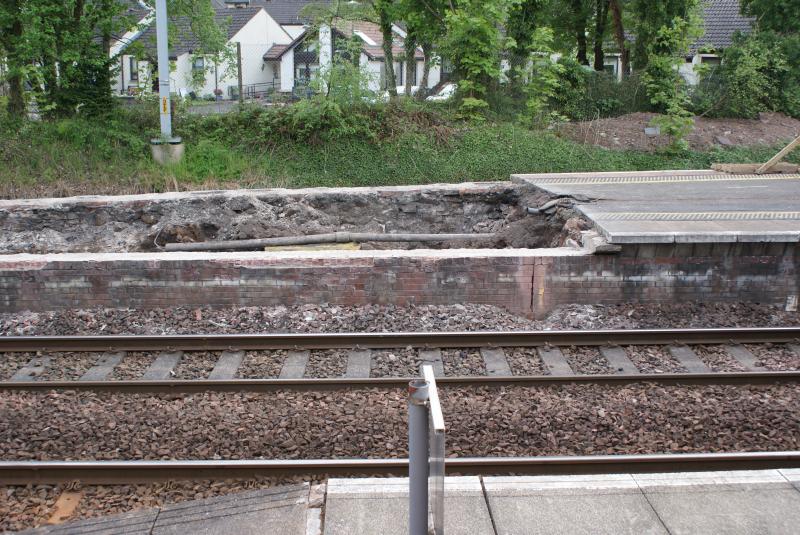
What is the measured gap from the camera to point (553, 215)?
39.4ft

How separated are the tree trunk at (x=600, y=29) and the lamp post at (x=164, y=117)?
13878 millimetres

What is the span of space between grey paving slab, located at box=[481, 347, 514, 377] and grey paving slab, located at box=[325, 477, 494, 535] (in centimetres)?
263

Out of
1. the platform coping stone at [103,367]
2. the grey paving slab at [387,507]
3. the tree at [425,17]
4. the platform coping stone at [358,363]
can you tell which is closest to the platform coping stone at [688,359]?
the platform coping stone at [358,363]

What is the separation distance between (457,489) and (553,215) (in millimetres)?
7837

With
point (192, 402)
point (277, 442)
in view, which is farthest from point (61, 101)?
point (277, 442)

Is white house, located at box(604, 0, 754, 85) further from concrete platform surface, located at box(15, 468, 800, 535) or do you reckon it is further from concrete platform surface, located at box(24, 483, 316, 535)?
concrete platform surface, located at box(24, 483, 316, 535)

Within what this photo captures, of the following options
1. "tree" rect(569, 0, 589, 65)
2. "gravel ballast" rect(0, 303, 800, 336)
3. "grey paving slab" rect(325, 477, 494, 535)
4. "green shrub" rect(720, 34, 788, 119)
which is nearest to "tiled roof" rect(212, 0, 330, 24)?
"tree" rect(569, 0, 589, 65)

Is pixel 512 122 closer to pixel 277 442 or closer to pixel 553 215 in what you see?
pixel 553 215

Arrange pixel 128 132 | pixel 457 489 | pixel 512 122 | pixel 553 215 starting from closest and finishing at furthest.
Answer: pixel 457 489 → pixel 553 215 → pixel 128 132 → pixel 512 122

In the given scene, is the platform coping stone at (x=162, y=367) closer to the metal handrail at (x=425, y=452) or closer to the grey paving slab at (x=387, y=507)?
the grey paving slab at (x=387, y=507)

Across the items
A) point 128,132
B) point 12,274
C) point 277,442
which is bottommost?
point 277,442

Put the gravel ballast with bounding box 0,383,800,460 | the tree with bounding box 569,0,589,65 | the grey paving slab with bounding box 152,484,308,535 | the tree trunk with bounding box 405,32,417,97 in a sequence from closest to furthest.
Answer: the grey paving slab with bounding box 152,484,308,535 → the gravel ballast with bounding box 0,383,800,460 → the tree trunk with bounding box 405,32,417,97 → the tree with bounding box 569,0,589,65

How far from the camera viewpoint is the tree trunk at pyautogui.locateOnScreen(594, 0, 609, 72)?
76.3 feet

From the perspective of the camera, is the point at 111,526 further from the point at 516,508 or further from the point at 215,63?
the point at 215,63
